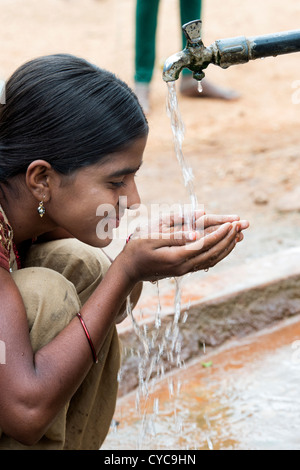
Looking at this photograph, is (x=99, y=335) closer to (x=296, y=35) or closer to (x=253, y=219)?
(x=296, y=35)

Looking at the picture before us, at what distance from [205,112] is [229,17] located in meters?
2.61

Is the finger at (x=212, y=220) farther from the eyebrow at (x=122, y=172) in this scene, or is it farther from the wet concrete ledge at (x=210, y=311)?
the wet concrete ledge at (x=210, y=311)

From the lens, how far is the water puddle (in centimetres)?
233

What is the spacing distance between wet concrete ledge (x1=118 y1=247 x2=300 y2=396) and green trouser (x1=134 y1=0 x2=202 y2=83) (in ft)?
10.4

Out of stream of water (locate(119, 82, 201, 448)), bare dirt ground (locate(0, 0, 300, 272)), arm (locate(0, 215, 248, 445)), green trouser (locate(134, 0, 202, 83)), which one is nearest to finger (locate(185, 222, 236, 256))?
arm (locate(0, 215, 248, 445))

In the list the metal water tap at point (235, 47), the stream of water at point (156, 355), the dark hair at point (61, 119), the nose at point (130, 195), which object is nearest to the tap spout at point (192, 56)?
the metal water tap at point (235, 47)

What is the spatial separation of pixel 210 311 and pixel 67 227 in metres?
1.07

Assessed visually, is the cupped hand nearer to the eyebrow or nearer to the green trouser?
the eyebrow

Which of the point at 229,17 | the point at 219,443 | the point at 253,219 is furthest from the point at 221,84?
the point at 219,443

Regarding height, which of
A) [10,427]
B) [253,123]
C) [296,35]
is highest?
[296,35]

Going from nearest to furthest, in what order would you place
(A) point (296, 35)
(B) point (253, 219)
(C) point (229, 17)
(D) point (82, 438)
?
(A) point (296, 35), (D) point (82, 438), (B) point (253, 219), (C) point (229, 17)

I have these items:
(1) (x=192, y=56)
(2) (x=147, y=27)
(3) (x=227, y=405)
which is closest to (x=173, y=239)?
(1) (x=192, y=56)

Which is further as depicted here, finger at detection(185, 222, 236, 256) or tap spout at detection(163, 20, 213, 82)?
finger at detection(185, 222, 236, 256)
